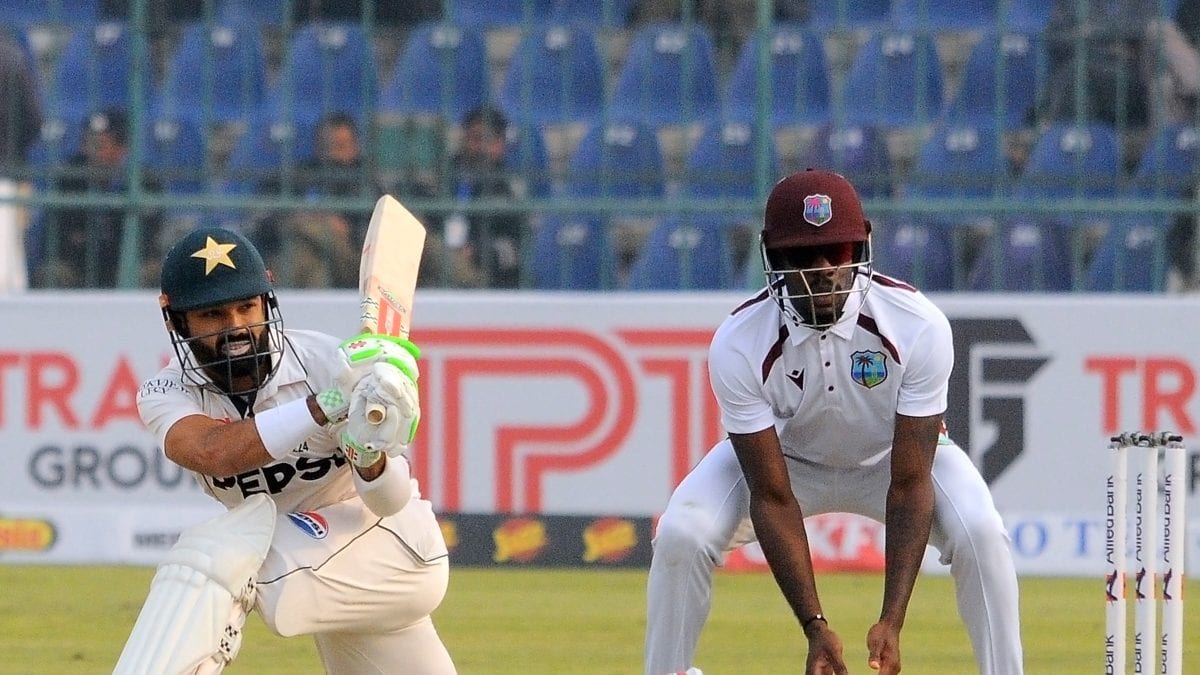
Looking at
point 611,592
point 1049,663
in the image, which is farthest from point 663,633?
point 611,592

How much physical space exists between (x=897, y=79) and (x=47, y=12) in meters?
4.80

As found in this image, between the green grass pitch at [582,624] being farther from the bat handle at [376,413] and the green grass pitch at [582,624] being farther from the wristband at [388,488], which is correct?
the bat handle at [376,413]

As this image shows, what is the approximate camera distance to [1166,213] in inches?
402

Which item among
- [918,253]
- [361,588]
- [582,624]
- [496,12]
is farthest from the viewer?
[496,12]

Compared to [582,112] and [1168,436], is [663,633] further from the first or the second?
[582,112]

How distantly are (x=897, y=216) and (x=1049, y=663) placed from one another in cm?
371

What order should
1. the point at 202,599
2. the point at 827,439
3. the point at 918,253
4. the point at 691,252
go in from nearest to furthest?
the point at 202,599 → the point at 827,439 → the point at 918,253 → the point at 691,252

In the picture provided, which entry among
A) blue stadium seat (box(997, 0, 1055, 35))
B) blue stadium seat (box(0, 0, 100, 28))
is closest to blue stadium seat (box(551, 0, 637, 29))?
blue stadium seat (box(997, 0, 1055, 35))

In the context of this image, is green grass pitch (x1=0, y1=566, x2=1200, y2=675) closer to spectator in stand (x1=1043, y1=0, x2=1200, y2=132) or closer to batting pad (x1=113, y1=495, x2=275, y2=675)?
batting pad (x1=113, y1=495, x2=275, y2=675)

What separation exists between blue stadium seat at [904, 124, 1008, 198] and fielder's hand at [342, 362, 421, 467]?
22.3 feet

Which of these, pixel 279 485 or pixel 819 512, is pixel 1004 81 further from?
pixel 279 485

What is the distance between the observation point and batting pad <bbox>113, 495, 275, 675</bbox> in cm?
445

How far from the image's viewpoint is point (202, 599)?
4.54 metres

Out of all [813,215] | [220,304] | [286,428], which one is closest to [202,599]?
[286,428]
